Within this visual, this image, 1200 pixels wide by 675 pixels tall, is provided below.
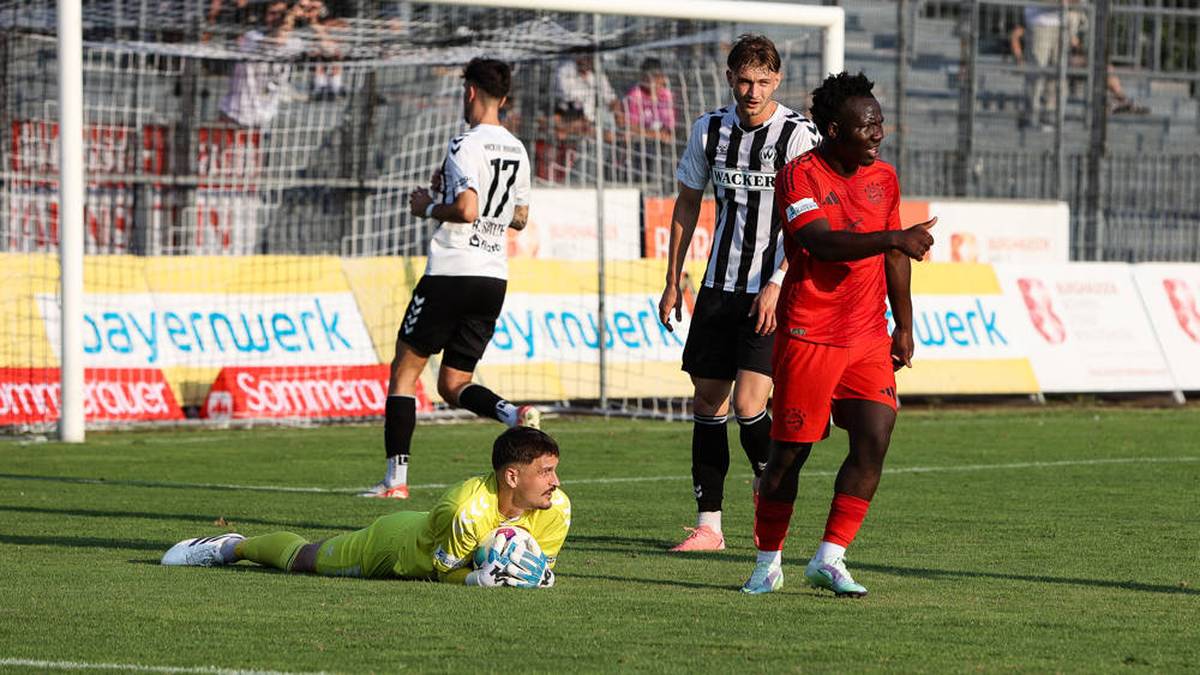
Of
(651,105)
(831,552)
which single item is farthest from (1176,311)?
(831,552)

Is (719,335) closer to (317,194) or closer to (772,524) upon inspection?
(772,524)

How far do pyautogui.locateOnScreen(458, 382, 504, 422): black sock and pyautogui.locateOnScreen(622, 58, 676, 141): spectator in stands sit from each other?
9.58 meters

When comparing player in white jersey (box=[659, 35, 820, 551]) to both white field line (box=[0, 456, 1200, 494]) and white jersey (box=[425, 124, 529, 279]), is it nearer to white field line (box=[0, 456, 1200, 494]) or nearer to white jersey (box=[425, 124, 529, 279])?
white jersey (box=[425, 124, 529, 279])

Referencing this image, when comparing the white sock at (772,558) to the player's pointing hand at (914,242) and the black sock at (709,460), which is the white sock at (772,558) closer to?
the player's pointing hand at (914,242)

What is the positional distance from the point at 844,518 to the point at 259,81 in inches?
576

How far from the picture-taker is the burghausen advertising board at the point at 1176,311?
64.8ft

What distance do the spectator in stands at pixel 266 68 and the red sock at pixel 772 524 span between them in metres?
13.5

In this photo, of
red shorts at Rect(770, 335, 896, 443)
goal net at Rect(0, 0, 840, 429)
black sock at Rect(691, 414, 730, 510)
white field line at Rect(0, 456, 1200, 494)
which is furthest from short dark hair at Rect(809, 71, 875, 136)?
goal net at Rect(0, 0, 840, 429)

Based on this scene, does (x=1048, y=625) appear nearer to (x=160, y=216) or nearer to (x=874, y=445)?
(x=874, y=445)

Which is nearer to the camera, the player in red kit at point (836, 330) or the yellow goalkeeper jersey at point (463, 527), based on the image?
the player in red kit at point (836, 330)

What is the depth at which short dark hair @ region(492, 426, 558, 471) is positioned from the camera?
22.5 feet

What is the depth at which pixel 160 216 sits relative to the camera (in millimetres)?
19281

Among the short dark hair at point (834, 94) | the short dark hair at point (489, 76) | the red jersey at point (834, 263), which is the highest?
the short dark hair at point (489, 76)

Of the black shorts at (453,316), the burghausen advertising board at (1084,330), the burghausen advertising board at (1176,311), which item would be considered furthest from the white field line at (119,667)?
the burghausen advertising board at (1176,311)
